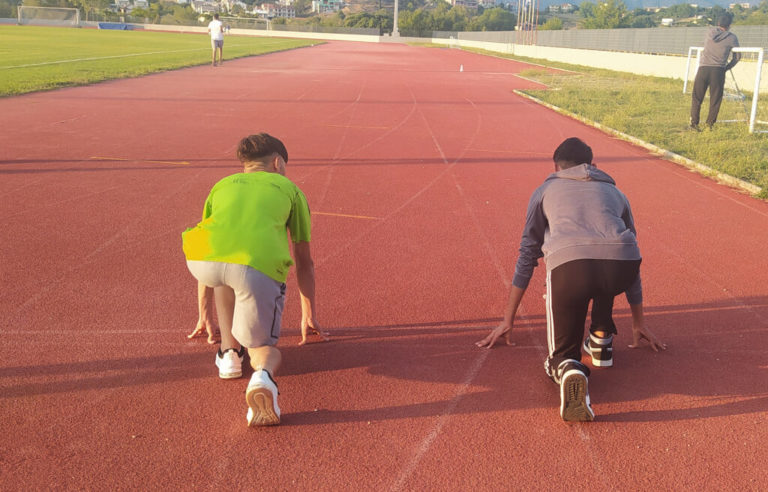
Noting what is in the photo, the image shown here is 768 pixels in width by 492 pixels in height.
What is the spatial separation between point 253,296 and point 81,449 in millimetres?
1119

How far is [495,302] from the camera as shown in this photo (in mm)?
5316

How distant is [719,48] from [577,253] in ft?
39.4

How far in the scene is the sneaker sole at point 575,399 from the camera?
348 centimetres

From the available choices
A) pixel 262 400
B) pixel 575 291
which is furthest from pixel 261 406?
pixel 575 291

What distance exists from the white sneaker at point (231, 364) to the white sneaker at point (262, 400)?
0.47 m

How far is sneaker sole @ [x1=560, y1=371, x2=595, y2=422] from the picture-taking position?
3480 mm

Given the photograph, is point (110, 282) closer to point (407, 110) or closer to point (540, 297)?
Answer: point (540, 297)

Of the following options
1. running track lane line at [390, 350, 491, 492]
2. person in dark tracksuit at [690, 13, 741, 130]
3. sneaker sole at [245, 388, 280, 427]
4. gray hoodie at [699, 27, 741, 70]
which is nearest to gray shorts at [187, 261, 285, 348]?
sneaker sole at [245, 388, 280, 427]

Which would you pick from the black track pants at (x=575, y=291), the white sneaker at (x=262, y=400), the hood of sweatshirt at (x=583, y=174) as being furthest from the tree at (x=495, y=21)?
the white sneaker at (x=262, y=400)

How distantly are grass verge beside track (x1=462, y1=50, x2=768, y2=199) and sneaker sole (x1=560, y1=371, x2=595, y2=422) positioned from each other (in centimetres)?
662

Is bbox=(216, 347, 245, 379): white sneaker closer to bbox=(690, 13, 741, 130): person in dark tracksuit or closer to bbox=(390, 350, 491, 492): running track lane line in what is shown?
bbox=(390, 350, 491, 492): running track lane line

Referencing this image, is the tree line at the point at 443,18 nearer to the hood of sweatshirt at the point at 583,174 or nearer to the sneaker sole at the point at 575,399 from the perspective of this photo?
the hood of sweatshirt at the point at 583,174

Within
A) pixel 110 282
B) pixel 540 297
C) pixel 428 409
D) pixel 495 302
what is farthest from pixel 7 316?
pixel 540 297

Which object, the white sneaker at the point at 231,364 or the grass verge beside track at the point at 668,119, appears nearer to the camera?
the white sneaker at the point at 231,364
